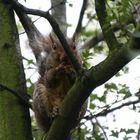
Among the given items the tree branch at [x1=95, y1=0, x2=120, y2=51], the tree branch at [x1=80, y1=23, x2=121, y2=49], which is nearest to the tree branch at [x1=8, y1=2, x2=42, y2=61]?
the tree branch at [x1=80, y1=23, x2=121, y2=49]

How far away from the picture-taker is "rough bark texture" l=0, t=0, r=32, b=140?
3.98 metres

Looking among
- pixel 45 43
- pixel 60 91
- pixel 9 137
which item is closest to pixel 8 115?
pixel 9 137

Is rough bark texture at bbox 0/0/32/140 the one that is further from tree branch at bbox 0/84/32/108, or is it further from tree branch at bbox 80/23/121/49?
tree branch at bbox 80/23/121/49

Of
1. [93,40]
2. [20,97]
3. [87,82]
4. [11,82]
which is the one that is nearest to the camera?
[87,82]

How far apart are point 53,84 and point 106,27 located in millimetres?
1306

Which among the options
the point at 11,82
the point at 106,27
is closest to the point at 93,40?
the point at 11,82

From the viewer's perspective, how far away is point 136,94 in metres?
4.42

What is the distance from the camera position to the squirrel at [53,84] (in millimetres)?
4316

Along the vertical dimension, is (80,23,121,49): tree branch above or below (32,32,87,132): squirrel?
above

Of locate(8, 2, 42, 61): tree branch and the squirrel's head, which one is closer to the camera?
the squirrel's head

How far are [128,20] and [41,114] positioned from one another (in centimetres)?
152

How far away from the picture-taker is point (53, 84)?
14.5ft

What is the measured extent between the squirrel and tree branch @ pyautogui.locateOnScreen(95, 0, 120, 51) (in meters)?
1.01

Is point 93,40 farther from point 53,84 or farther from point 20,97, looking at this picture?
point 20,97
